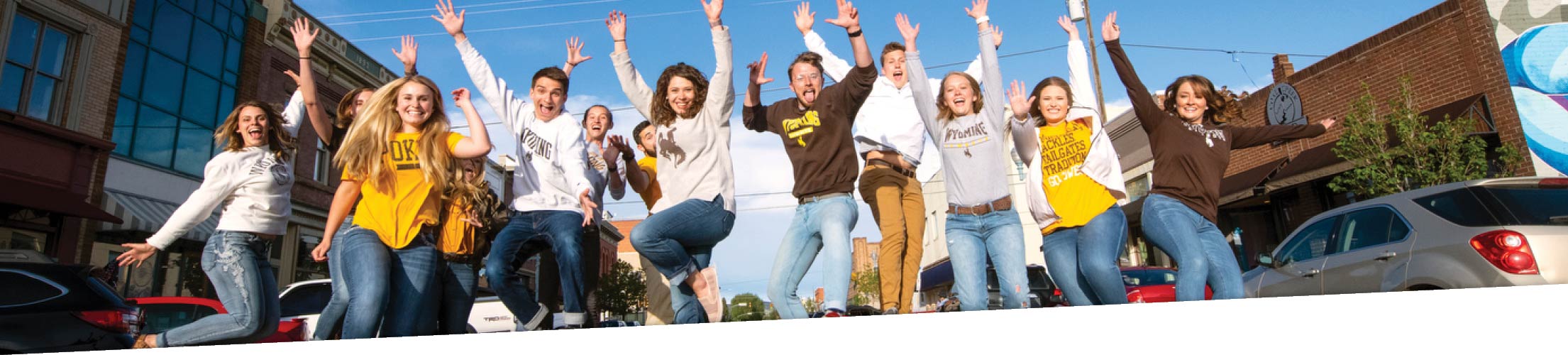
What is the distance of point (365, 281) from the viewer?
138 inches

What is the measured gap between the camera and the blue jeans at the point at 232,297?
3.83 meters

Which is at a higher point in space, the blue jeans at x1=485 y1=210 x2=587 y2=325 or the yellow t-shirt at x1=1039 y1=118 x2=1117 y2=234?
the yellow t-shirt at x1=1039 y1=118 x2=1117 y2=234

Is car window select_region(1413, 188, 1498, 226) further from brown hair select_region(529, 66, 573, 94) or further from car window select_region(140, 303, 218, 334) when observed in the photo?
car window select_region(140, 303, 218, 334)

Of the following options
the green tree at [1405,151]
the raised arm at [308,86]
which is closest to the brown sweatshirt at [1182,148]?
the green tree at [1405,151]

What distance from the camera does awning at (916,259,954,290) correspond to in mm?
6961

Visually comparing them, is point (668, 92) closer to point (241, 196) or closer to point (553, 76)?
point (553, 76)

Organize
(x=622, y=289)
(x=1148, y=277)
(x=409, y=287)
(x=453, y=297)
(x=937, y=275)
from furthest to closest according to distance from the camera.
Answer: (x=937, y=275), (x=1148, y=277), (x=622, y=289), (x=453, y=297), (x=409, y=287)

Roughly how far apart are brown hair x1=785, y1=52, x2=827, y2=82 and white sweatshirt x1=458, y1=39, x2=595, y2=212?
1161 millimetres

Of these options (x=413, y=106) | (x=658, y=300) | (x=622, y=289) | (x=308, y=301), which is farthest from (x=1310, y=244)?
(x=308, y=301)

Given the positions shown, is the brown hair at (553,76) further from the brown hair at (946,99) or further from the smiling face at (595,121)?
→ the brown hair at (946,99)

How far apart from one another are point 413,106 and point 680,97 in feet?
4.22

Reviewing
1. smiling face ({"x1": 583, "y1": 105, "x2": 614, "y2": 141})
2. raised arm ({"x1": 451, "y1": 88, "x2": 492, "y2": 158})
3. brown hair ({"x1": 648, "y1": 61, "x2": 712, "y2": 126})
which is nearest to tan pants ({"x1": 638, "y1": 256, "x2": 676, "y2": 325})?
smiling face ({"x1": 583, "y1": 105, "x2": 614, "y2": 141})

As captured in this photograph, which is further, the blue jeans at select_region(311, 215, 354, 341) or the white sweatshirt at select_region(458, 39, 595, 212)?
the white sweatshirt at select_region(458, 39, 595, 212)

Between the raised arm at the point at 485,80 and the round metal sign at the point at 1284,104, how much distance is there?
4544 mm
